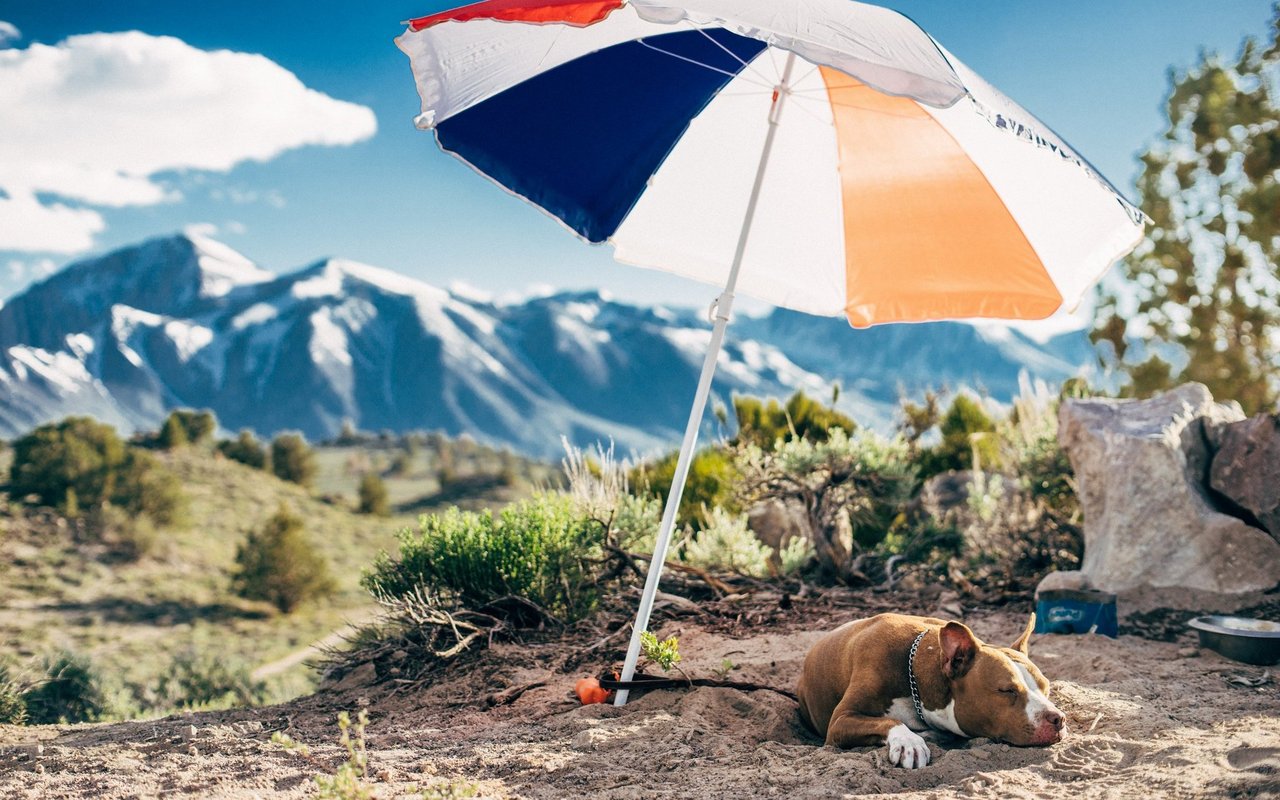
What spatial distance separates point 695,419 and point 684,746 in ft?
4.16

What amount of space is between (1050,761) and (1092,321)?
14.1 metres

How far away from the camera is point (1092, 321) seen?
15219 millimetres

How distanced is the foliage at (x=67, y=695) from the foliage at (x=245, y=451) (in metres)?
37.7

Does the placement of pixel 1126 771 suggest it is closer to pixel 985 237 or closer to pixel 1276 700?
pixel 1276 700

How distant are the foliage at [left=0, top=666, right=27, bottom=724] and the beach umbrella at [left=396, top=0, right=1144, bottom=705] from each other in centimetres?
362

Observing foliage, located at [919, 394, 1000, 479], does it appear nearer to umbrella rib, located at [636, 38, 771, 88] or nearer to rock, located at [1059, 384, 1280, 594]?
rock, located at [1059, 384, 1280, 594]

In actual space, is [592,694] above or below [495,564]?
below

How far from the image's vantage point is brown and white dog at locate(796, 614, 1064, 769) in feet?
9.62

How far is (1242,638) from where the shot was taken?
419 cm

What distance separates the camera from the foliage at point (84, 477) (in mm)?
29969

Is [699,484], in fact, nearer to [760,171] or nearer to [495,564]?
[495,564]

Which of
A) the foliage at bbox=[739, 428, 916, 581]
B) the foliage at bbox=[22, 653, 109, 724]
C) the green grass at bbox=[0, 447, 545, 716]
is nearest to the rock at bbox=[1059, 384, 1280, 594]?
the foliage at bbox=[739, 428, 916, 581]

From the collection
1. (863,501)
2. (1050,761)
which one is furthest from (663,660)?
(863,501)

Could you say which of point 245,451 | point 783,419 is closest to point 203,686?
point 783,419
